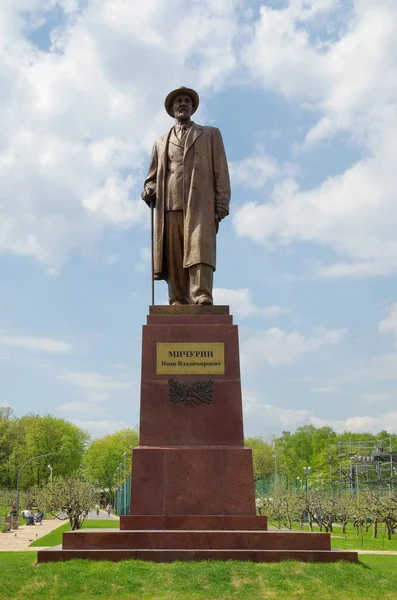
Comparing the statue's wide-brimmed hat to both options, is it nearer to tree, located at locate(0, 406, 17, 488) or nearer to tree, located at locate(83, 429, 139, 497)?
tree, located at locate(0, 406, 17, 488)

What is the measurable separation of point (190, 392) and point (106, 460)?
3002 inches

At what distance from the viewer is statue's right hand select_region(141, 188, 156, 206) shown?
13125 millimetres

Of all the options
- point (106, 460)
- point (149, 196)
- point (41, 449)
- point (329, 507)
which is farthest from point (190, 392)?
point (106, 460)

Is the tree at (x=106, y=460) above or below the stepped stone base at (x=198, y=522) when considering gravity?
above

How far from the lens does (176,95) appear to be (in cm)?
1316

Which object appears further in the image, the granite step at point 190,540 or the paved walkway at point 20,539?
the paved walkway at point 20,539

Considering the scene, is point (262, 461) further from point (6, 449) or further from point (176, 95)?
point (176, 95)

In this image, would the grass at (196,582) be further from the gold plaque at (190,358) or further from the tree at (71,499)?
the tree at (71,499)

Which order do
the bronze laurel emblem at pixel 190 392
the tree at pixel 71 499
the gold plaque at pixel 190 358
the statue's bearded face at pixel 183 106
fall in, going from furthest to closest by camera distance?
the tree at pixel 71 499, the statue's bearded face at pixel 183 106, the gold plaque at pixel 190 358, the bronze laurel emblem at pixel 190 392

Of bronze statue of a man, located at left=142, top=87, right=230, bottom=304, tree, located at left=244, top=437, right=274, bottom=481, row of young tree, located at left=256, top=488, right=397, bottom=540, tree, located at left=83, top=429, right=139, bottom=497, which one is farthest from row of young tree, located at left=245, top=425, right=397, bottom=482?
bronze statue of a man, located at left=142, top=87, right=230, bottom=304

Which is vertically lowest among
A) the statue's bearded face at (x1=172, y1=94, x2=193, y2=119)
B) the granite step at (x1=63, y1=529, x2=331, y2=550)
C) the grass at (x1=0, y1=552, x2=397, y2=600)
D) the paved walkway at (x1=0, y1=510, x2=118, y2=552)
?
the paved walkway at (x1=0, y1=510, x2=118, y2=552)

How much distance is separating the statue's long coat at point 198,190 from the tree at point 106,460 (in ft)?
239

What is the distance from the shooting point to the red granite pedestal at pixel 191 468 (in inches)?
375

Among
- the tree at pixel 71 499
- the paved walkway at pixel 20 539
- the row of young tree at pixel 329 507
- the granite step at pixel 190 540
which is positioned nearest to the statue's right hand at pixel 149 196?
the granite step at pixel 190 540
